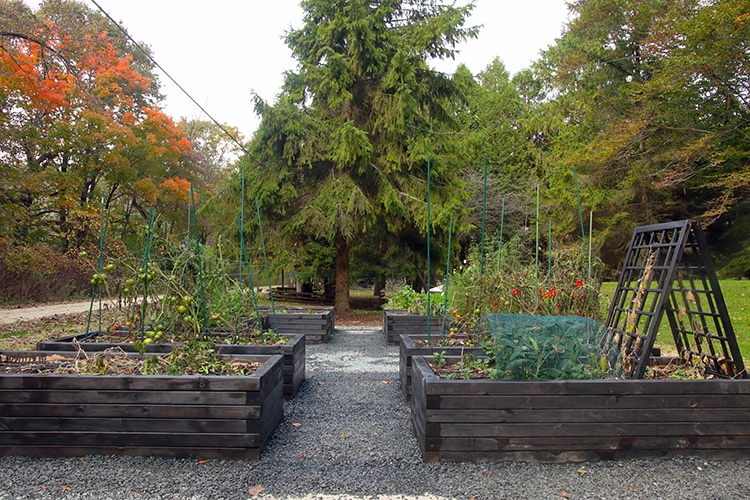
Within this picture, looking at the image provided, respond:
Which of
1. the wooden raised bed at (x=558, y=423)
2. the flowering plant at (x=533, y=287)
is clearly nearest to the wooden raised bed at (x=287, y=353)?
the wooden raised bed at (x=558, y=423)

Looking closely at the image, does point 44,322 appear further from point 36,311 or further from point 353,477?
point 353,477

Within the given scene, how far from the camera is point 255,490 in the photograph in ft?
7.09

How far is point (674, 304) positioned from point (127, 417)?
127 inches

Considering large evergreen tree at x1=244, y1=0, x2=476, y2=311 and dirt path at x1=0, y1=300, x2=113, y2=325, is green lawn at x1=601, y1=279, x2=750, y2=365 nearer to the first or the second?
large evergreen tree at x1=244, y1=0, x2=476, y2=311

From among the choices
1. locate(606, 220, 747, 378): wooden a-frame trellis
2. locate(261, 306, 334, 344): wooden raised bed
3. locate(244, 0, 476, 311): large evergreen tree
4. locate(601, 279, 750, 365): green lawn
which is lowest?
locate(601, 279, 750, 365): green lawn

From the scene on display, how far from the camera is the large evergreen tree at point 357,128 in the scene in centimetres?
899

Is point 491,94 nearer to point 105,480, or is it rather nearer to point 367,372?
point 367,372

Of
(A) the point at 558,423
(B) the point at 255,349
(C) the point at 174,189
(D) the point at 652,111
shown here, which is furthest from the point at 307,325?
(C) the point at 174,189

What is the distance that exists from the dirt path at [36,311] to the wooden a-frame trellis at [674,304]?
9271mm

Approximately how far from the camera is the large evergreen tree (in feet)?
29.5

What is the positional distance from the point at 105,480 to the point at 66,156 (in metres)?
13.9

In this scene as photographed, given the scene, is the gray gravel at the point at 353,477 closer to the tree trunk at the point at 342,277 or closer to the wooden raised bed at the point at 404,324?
the wooden raised bed at the point at 404,324

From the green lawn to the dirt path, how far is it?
9602 millimetres

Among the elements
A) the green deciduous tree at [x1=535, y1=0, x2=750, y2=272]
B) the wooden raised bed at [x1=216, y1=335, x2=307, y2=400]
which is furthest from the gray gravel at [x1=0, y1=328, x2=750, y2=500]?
the green deciduous tree at [x1=535, y1=0, x2=750, y2=272]
